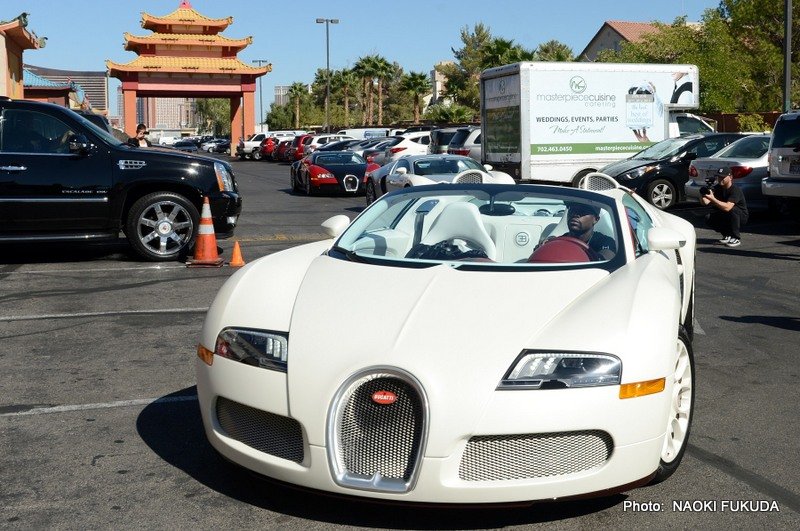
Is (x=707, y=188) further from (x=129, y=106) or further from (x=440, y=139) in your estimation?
(x=129, y=106)

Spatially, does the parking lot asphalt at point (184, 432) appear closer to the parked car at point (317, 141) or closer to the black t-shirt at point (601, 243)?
the black t-shirt at point (601, 243)

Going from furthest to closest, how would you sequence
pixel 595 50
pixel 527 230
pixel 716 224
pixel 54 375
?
1. pixel 595 50
2. pixel 716 224
3. pixel 54 375
4. pixel 527 230

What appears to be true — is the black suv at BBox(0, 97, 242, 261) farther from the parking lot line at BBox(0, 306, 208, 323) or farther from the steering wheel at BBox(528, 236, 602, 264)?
the steering wheel at BBox(528, 236, 602, 264)

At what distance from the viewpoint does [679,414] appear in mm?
4777

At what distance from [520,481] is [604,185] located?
4.89 meters

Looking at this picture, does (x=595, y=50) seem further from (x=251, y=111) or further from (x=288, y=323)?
(x=288, y=323)

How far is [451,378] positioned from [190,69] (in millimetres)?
68877

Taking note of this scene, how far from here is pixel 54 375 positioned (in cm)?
669

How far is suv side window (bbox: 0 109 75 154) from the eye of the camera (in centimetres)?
1166

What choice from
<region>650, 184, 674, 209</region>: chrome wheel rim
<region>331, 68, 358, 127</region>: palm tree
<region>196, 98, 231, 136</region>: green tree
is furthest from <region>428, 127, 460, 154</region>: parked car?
<region>196, 98, 231, 136</region>: green tree

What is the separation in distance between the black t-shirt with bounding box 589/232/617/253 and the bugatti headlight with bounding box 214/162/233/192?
7.74 meters

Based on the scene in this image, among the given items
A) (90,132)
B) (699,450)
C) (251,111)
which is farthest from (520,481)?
(251,111)

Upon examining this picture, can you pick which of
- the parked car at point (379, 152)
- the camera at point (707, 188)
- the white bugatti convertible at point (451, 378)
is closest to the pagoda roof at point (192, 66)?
the parked car at point (379, 152)

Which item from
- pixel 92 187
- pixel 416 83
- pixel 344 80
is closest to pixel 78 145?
pixel 92 187
